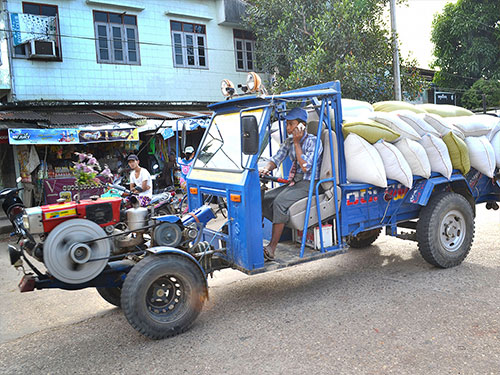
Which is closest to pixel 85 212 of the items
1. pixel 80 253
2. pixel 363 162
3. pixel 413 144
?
pixel 80 253

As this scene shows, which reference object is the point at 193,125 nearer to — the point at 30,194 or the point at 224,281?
the point at 30,194

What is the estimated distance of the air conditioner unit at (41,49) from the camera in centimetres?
1148

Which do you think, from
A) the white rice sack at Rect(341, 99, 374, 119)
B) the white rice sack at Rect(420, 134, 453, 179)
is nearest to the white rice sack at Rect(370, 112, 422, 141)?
the white rice sack at Rect(420, 134, 453, 179)

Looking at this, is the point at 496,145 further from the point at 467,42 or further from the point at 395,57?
the point at 467,42

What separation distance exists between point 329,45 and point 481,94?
11.9 m

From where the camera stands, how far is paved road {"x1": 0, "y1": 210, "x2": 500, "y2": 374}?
3.36 meters

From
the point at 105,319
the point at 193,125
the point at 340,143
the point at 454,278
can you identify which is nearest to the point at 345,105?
the point at 340,143

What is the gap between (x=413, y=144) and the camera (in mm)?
5090

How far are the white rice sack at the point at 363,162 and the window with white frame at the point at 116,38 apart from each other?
10.4m

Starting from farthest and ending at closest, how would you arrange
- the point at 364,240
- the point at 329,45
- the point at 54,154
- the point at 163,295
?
the point at 329,45 < the point at 54,154 < the point at 364,240 < the point at 163,295

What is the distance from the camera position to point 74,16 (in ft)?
40.8

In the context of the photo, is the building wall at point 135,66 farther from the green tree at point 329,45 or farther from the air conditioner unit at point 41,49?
the green tree at point 329,45

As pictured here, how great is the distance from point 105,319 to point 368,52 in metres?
12.8

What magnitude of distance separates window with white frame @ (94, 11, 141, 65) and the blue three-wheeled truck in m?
9.25
